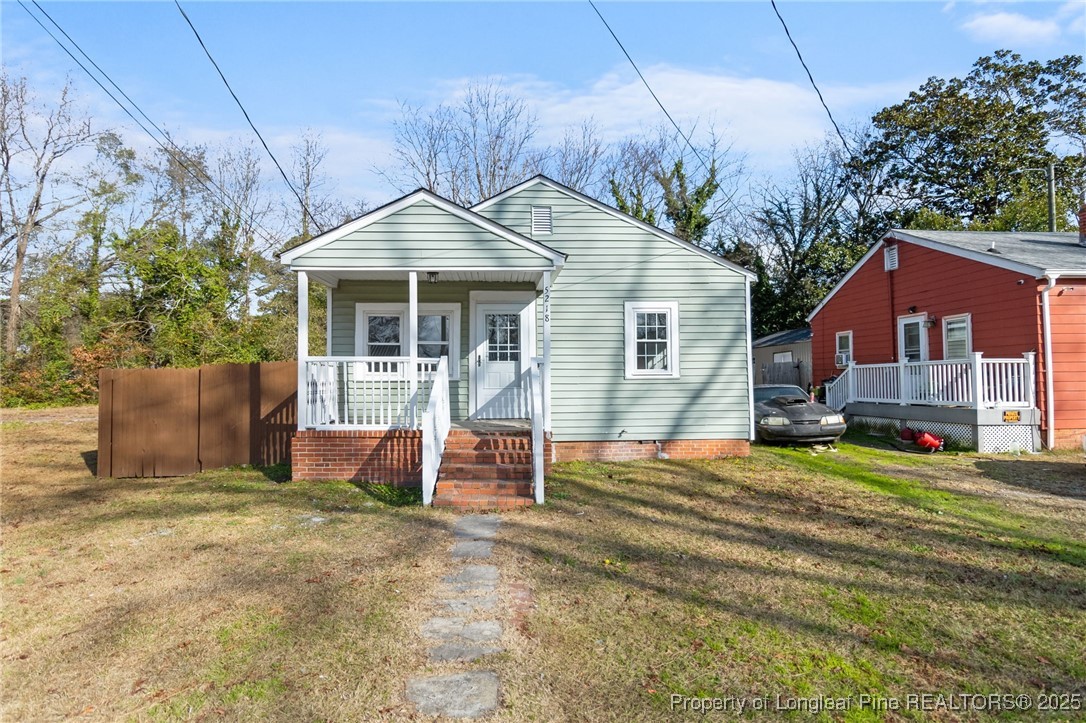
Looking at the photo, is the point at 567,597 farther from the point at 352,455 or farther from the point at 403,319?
the point at 403,319

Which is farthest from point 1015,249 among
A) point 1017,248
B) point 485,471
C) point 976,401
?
point 485,471

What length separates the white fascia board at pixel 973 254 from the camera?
40.5 ft

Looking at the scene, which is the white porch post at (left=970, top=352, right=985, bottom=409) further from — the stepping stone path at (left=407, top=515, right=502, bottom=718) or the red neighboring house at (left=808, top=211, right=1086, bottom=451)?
the stepping stone path at (left=407, top=515, right=502, bottom=718)

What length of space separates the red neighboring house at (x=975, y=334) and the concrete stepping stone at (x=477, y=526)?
9.97 metres

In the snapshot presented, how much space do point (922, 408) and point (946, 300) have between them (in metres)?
3.10

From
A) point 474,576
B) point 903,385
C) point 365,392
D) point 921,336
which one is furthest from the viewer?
point 921,336

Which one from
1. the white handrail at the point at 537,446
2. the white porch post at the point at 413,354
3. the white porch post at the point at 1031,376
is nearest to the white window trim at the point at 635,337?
the white handrail at the point at 537,446

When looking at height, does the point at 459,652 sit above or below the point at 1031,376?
below

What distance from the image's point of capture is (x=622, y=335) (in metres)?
11.2

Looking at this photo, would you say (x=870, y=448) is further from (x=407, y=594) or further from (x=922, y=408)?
(x=407, y=594)

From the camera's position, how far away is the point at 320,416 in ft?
30.5

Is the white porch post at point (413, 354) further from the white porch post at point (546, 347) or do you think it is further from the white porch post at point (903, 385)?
the white porch post at point (903, 385)

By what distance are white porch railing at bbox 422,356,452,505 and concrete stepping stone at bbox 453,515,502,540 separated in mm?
766

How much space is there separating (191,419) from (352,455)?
3213mm
